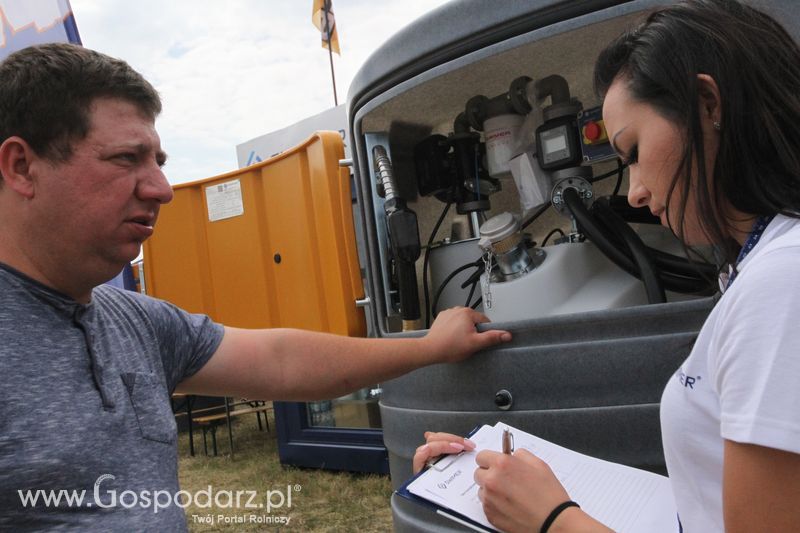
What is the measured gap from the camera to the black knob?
1.63m

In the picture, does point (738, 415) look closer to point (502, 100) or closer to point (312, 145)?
point (502, 100)

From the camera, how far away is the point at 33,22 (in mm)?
4652

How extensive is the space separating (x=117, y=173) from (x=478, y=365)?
0.98m

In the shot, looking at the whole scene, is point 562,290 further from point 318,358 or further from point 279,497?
point 279,497

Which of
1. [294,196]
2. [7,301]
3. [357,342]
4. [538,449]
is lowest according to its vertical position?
[538,449]

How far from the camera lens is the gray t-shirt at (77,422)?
1.08 m

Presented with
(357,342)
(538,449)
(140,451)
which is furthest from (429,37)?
(140,451)

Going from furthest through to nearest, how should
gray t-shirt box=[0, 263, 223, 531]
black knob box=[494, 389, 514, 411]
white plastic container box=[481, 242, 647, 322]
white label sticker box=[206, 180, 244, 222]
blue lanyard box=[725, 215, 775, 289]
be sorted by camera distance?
white label sticker box=[206, 180, 244, 222], white plastic container box=[481, 242, 647, 322], black knob box=[494, 389, 514, 411], gray t-shirt box=[0, 263, 223, 531], blue lanyard box=[725, 215, 775, 289]

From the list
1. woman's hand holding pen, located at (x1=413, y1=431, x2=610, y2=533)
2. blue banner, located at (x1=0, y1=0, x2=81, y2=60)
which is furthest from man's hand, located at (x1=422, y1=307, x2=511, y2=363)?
blue banner, located at (x1=0, y1=0, x2=81, y2=60)

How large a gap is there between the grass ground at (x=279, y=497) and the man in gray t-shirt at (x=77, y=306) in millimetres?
2434

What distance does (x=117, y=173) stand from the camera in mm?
1274

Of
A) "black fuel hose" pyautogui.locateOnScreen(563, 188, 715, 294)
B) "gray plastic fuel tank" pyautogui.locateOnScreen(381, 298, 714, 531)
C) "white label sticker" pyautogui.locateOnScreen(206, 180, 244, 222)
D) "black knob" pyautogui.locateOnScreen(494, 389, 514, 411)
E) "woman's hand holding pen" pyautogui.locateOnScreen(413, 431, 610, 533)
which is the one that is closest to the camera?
"woman's hand holding pen" pyautogui.locateOnScreen(413, 431, 610, 533)

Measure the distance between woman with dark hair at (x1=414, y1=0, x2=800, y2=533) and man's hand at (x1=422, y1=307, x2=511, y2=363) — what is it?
2.05 feet

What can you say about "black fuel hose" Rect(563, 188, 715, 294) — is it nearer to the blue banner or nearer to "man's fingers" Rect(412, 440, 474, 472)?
"man's fingers" Rect(412, 440, 474, 472)
